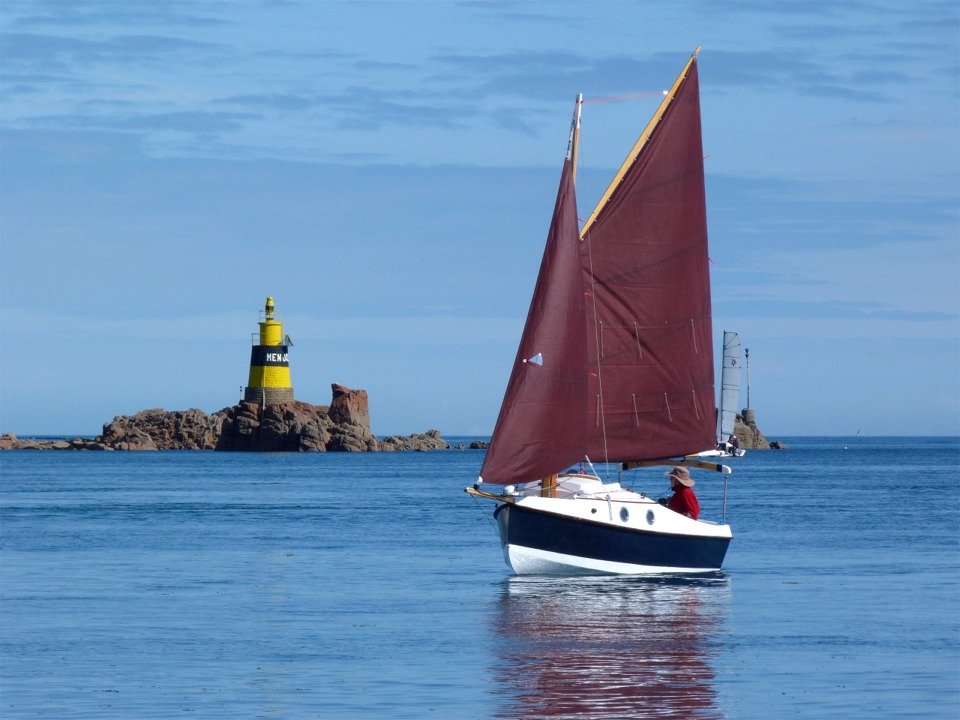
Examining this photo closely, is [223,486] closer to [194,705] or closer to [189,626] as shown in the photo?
[189,626]

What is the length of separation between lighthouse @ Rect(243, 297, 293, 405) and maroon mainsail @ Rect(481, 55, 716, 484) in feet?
312

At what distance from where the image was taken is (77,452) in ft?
606

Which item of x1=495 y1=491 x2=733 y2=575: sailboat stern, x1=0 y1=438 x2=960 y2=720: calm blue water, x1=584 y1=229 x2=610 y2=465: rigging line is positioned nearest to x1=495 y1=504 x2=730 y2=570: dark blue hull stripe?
x1=495 y1=491 x2=733 y2=575: sailboat stern

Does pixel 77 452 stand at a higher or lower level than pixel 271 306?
lower

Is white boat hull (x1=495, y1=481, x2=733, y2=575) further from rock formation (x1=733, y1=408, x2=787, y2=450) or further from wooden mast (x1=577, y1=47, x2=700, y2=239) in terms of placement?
rock formation (x1=733, y1=408, x2=787, y2=450)

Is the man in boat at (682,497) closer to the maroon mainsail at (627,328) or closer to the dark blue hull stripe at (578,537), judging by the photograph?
the dark blue hull stripe at (578,537)

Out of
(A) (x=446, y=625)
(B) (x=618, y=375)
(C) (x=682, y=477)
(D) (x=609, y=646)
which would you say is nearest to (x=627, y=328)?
(B) (x=618, y=375)

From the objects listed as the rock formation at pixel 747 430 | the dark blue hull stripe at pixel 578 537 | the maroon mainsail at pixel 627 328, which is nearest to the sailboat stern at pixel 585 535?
the dark blue hull stripe at pixel 578 537

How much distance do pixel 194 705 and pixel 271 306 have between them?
113 m

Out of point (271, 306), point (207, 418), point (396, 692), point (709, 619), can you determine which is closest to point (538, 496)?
point (709, 619)

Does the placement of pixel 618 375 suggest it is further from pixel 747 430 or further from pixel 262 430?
pixel 747 430

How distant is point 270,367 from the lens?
135m

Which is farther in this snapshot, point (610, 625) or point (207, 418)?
point (207, 418)

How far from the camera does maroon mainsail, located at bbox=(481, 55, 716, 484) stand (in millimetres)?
35250
